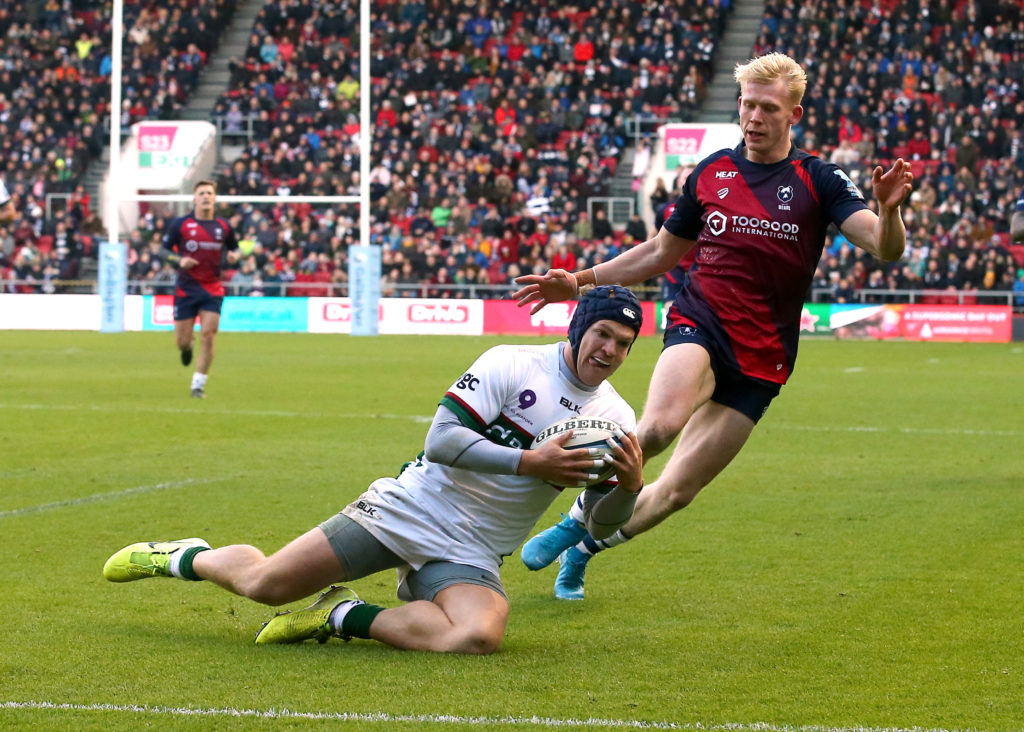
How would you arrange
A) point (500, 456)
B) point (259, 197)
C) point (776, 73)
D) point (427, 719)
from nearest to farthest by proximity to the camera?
point (427, 719) < point (500, 456) < point (776, 73) < point (259, 197)

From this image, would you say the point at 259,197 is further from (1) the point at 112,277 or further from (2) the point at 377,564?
(2) the point at 377,564

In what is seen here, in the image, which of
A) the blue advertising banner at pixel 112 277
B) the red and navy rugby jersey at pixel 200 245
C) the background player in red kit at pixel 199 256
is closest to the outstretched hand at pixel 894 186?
the background player in red kit at pixel 199 256

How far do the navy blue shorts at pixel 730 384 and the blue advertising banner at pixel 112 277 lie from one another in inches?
890

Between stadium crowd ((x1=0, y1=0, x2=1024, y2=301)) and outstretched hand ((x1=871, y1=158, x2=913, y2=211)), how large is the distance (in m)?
23.9

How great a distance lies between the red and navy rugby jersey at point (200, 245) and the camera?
55.0 ft

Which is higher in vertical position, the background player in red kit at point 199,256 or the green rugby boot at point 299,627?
the background player in red kit at point 199,256

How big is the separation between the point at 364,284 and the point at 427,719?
24.3 meters

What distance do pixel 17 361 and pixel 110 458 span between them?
11224mm

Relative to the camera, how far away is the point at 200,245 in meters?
17.0

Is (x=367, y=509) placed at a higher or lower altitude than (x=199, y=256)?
lower

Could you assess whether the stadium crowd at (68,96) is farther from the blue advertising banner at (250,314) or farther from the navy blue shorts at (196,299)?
the navy blue shorts at (196,299)

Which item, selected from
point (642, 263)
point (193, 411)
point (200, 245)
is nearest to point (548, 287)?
point (642, 263)

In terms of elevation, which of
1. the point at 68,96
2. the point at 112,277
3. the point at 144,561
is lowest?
the point at 144,561

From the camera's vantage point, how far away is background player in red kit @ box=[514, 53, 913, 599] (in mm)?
6328
